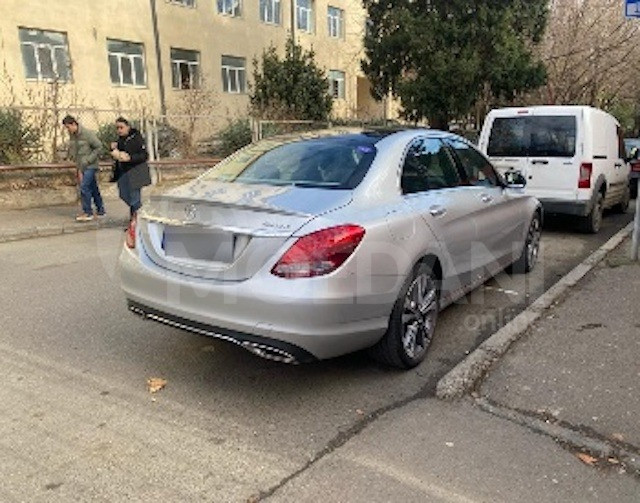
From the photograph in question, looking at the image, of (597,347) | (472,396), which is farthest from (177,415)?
(597,347)

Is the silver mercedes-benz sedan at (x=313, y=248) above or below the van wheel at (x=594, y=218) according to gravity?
above

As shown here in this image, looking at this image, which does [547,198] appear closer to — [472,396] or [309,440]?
[472,396]

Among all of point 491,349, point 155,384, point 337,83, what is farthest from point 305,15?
point 155,384

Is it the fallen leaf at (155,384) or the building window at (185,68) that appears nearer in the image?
the fallen leaf at (155,384)

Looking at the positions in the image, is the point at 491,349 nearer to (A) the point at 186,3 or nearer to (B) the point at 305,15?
(A) the point at 186,3

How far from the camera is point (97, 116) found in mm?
13219

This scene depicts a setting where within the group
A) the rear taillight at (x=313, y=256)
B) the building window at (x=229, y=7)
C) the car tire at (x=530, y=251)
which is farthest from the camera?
the building window at (x=229, y=7)

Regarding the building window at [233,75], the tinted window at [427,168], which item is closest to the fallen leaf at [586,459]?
the tinted window at [427,168]

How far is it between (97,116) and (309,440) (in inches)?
488

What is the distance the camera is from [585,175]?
750cm

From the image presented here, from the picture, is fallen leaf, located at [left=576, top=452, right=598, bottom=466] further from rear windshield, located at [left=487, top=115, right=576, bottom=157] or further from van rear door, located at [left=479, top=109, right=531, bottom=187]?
rear windshield, located at [left=487, top=115, right=576, bottom=157]

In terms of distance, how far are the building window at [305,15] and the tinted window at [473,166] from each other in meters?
25.0

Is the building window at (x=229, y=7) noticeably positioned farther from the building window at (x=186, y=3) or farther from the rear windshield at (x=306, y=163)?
the rear windshield at (x=306, y=163)

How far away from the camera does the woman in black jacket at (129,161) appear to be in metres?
8.37
